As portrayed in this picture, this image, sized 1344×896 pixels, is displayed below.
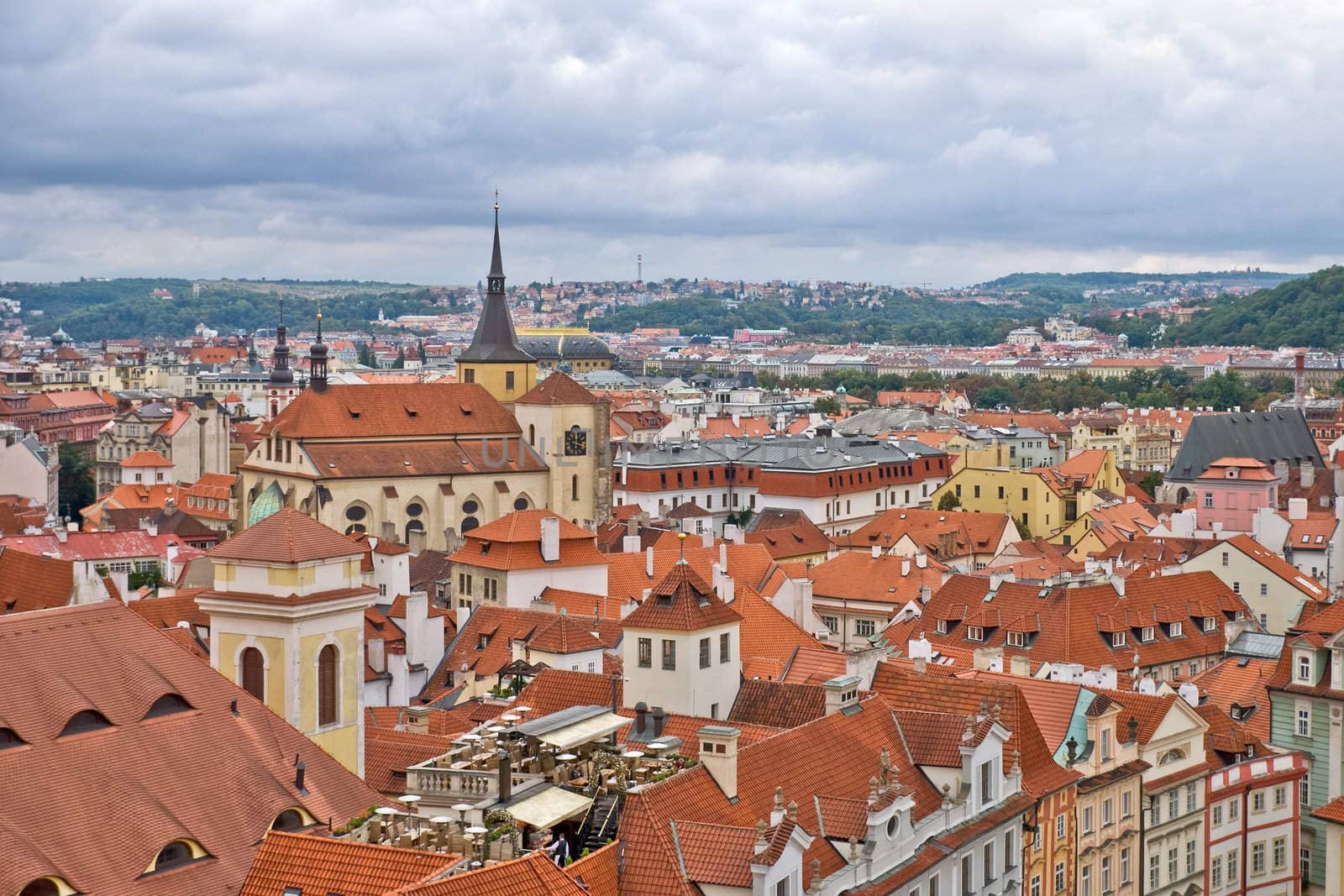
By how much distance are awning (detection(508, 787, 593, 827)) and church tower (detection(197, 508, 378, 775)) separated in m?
9.07

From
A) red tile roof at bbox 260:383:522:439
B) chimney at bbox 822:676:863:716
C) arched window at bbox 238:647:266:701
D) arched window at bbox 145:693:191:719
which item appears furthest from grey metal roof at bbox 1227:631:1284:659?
red tile roof at bbox 260:383:522:439

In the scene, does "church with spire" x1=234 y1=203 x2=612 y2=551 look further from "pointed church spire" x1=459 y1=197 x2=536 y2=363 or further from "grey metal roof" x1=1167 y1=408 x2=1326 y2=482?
"grey metal roof" x1=1167 y1=408 x2=1326 y2=482

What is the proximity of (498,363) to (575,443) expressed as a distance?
9.86m

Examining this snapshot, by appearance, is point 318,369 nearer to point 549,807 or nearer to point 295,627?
point 295,627

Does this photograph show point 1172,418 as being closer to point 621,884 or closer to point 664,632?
point 664,632

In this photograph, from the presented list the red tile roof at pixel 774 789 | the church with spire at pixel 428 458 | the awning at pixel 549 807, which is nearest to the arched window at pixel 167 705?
the awning at pixel 549 807

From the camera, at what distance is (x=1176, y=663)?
62875mm

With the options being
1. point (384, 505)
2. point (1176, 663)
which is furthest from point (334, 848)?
point (384, 505)

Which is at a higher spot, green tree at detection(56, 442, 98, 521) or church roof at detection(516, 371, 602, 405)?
church roof at detection(516, 371, 602, 405)

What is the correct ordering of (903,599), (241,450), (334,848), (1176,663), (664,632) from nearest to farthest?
(334,848) < (664,632) < (1176,663) < (903,599) < (241,450)

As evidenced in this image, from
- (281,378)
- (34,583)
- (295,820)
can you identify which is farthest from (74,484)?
(295,820)

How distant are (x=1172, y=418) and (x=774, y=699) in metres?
165

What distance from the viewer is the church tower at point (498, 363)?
118 m

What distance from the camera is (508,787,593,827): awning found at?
28.2 meters
